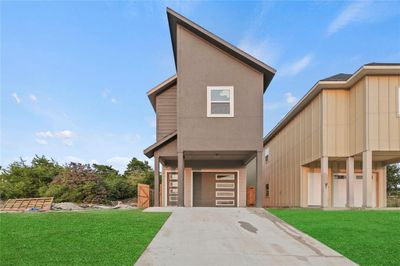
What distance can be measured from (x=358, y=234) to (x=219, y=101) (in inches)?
315

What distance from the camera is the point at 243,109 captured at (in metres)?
14.7

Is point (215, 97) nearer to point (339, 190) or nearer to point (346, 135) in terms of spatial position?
point (346, 135)

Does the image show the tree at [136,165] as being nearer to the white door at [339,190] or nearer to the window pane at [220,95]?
the white door at [339,190]

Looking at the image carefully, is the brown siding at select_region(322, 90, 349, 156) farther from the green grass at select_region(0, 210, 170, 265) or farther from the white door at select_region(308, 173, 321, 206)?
the green grass at select_region(0, 210, 170, 265)

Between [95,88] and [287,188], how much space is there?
14256 millimetres

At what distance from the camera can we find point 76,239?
24.4 ft

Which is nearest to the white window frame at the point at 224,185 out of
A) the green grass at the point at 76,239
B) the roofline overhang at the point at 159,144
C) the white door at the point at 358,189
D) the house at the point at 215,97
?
the house at the point at 215,97

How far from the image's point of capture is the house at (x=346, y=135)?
15.3 meters

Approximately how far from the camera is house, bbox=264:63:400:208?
50.1ft

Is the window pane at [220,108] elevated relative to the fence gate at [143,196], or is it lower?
elevated

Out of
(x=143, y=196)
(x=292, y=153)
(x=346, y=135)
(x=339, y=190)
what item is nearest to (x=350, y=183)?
(x=346, y=135)

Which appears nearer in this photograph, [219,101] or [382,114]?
[219,101]

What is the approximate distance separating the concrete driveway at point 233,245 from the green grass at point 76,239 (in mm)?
382

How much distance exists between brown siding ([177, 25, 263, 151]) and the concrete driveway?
14.8 feet
